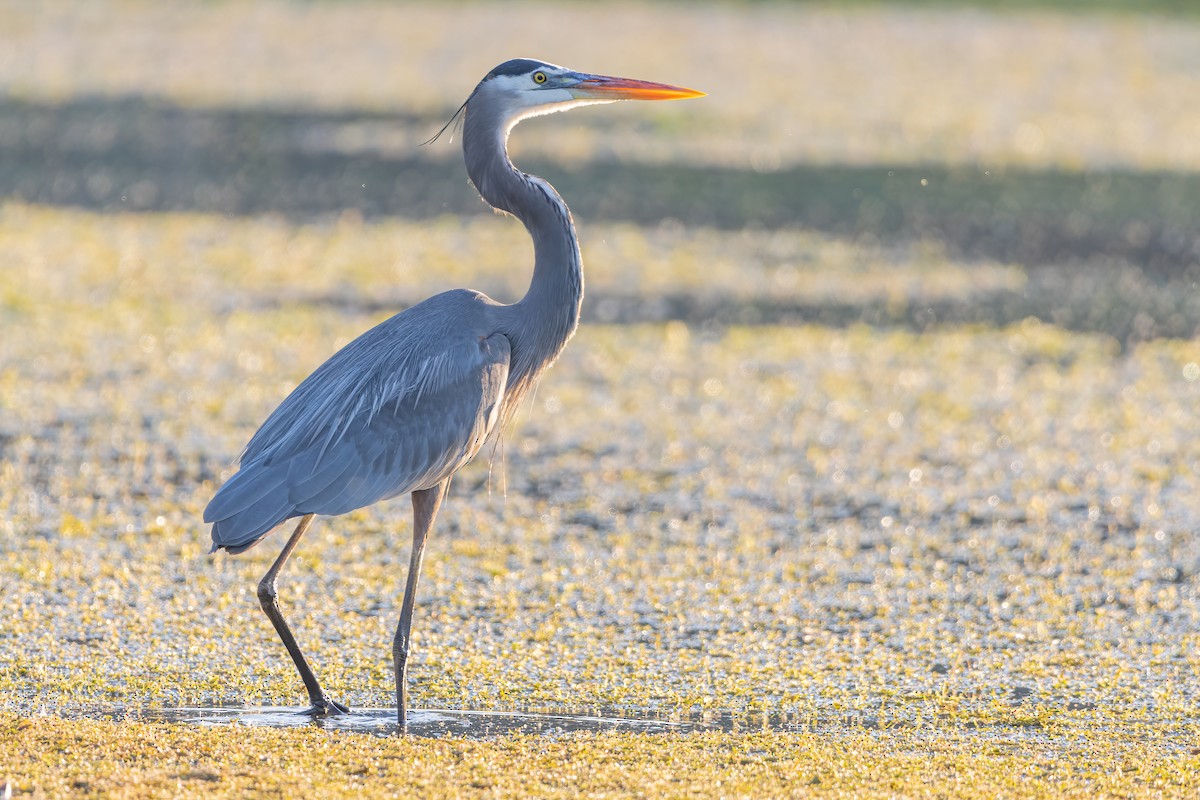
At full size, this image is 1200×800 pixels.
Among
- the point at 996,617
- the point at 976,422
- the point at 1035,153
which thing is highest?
the point at 1035,153

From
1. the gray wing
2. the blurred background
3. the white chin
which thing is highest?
the blurred background

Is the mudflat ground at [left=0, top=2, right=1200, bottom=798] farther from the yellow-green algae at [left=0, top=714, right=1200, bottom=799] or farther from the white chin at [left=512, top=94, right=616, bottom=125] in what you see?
the white chin at [left=512, top=94, right=616, bottom=125]

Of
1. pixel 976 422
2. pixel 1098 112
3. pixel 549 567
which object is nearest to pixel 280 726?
pixel 549 567

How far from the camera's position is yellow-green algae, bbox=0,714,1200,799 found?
4.30 meters

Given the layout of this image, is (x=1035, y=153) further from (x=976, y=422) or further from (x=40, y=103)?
(x=40, y=103)

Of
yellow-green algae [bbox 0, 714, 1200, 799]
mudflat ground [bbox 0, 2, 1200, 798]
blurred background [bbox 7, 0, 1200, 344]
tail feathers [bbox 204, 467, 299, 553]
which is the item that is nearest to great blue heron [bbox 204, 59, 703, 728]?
tail feathers [bbox 204, 467, 299, 553]

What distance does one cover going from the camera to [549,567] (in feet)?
21.4

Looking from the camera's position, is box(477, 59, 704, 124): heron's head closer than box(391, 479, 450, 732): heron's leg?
No

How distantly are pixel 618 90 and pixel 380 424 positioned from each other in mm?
1431

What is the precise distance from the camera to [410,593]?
5.07 meters

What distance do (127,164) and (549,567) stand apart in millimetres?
9426

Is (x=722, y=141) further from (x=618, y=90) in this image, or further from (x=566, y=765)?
(x=566, y=765)

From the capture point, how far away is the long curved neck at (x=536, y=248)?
5.46 m

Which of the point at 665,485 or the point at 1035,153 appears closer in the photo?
the point at 665,485
